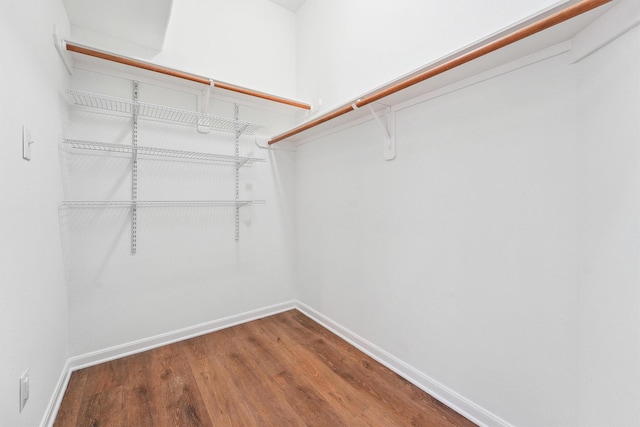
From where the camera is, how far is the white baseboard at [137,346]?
4.52 ft

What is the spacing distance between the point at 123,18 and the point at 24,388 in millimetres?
1967

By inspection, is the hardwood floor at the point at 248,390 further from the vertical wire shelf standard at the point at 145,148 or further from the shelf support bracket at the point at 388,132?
the shelf support bracket at the point at 388,132

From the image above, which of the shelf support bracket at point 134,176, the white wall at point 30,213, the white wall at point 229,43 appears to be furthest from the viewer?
the white wall at point 229,43

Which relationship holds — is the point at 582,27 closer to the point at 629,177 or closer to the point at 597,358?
the point at 629,177

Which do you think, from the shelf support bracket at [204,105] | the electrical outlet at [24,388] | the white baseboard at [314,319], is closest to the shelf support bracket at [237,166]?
the shelf support bracket at [204,105]

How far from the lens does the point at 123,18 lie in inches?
65.9

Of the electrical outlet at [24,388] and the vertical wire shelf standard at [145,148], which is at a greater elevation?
the vertical wire shelf standard at [145,148]

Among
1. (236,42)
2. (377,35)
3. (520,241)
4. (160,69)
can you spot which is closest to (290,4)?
(236,42)

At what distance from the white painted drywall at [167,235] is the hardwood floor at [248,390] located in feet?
0.97

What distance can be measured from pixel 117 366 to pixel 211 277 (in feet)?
2.57

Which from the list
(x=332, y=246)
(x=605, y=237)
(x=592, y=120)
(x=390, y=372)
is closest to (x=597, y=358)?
(x=605, y=237)

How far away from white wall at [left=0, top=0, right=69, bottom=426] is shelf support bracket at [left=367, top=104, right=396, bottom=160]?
5.19ft

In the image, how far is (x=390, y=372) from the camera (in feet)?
5.49

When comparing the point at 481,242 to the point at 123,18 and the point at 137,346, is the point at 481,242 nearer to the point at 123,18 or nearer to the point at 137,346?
the point at 137,346
